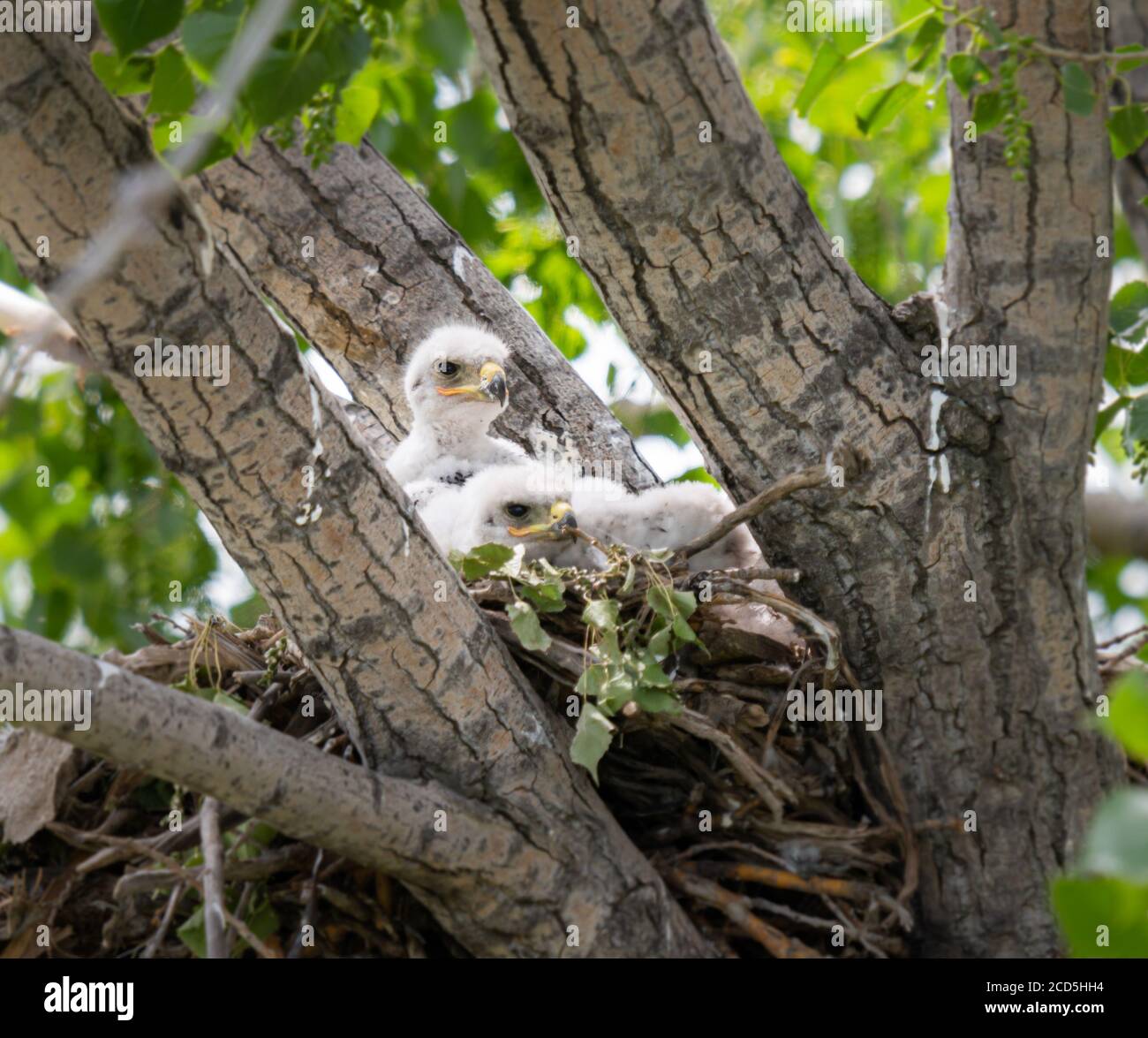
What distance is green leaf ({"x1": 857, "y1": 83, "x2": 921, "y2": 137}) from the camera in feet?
10.0

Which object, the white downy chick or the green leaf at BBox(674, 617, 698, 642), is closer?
the green leaf at BBox(674, 617, 698, 642)

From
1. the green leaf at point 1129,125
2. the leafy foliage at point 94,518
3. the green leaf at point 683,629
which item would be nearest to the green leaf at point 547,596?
the green leaf at point 683,629

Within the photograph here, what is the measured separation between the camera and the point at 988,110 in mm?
2590

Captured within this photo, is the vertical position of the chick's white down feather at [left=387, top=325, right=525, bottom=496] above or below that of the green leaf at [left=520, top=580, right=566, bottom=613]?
above

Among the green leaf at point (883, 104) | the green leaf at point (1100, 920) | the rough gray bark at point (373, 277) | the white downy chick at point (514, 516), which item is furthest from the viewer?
the rough gray bark at point (373, 277)

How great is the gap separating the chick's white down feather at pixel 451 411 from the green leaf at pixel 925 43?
4.97ft

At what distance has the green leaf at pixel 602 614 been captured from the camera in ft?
9.12

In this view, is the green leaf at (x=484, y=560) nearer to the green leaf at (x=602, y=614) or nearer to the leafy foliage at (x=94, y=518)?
the green leaf at (x=602, y=614)

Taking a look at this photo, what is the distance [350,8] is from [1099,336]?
1.63m

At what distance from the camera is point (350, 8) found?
2.12 metres

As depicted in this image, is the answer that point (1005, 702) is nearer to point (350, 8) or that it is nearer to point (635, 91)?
point (635, 91)

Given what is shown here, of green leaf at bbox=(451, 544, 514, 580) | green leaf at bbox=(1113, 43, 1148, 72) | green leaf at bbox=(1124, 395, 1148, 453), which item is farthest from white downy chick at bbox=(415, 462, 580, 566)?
green leaf at bbox=(1113, 43, 1148, 72)

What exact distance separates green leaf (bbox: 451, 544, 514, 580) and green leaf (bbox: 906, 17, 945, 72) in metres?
1.39

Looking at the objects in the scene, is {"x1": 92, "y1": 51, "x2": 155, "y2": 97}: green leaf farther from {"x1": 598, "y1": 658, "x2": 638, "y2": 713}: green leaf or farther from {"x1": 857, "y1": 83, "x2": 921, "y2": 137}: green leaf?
{"x1": 857, "y1": 83, "x2": 921, "y2": 137}: green leaf
